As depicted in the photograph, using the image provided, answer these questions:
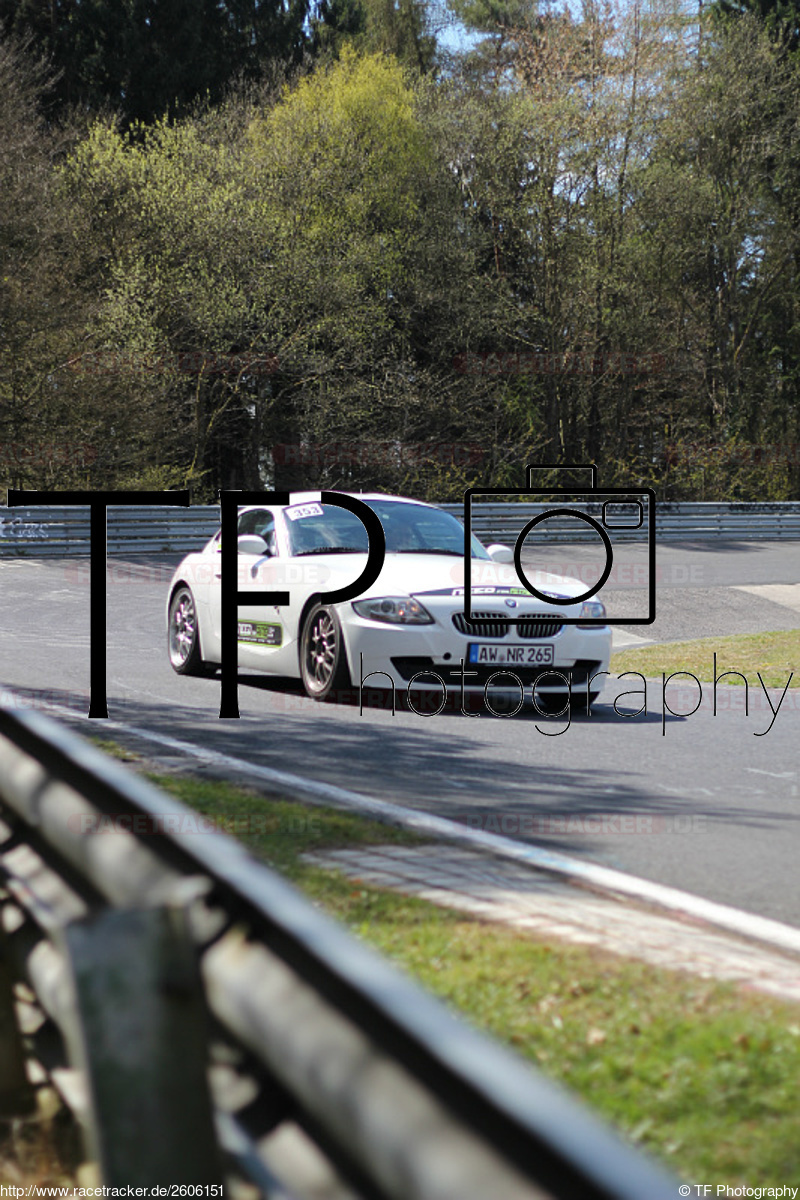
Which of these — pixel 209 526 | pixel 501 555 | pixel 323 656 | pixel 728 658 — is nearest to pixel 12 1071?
pixel 323 656

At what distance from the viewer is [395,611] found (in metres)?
9.94

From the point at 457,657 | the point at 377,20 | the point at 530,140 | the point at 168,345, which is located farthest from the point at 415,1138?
the point at 377,20

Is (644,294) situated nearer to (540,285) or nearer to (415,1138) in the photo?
(540,285)

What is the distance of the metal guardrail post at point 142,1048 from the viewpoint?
6.02ft

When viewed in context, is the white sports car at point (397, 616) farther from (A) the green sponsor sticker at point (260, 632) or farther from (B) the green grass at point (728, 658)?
(B) the green grass at point (728, 658)

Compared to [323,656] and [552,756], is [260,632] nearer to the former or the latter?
[323,656]

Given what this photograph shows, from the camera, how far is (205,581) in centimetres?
1160

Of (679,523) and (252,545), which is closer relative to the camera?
(252,545)

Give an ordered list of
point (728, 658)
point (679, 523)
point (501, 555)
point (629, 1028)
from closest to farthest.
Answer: point (629, 1028) < point (501, 555) < point (728, 658) < point (679, 523)

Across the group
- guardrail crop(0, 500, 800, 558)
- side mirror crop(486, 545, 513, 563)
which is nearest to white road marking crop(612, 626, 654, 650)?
side mirror crop(486, 545, 513, 563)

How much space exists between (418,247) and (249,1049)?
128 ft

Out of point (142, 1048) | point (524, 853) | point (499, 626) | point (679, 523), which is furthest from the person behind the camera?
point (679, 523)

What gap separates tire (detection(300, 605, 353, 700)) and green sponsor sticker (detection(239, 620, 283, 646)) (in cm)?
38

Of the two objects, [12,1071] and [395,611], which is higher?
[395,611]
